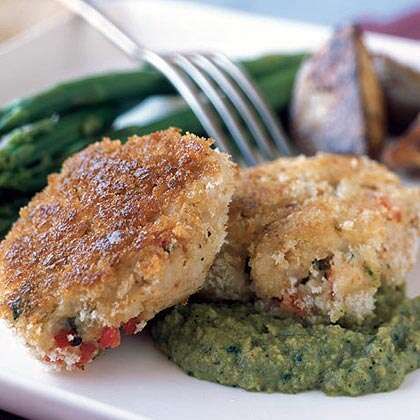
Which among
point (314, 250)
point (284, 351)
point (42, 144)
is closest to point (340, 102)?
point (42, 144)

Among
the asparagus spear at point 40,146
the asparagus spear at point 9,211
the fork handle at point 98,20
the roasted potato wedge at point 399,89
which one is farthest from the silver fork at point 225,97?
the asparagus spear at point 9,211

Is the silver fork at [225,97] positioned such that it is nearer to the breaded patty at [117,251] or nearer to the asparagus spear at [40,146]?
the asparagus spear at [40,146]

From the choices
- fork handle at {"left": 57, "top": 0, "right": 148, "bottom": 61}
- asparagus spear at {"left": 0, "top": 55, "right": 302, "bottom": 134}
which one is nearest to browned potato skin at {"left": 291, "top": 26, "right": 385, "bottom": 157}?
asparagus spear at {"left": 0, "top": 55, "right": 302, "bottom": 134}

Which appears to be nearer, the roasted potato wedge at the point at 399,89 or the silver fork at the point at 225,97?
the silver fork at the point at 225,97

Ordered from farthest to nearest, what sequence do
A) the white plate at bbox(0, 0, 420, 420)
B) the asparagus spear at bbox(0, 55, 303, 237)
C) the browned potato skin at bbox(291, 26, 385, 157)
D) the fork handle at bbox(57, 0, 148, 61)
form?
the fork handle at bbox(57, 0, 148, 61)
the browned potato skin at bbox(291, 26, 385, 157)
the asparagus spear at bbox(0, 55, 303, 237)
the white plate at bbox(0, 0, 420, 420)

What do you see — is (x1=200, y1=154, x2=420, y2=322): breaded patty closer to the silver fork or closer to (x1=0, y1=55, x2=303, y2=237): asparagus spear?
(x1=0, y1=55, x2=303, y2=237): asparagus spear

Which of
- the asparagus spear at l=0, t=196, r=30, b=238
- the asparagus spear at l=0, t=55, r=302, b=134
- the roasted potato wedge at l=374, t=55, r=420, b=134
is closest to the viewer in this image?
the asparagus spear at l=0, t=196, r=30, b=238

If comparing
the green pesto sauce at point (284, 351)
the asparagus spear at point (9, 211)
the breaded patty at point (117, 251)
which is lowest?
the green pesto sauce at point (284, 351)
